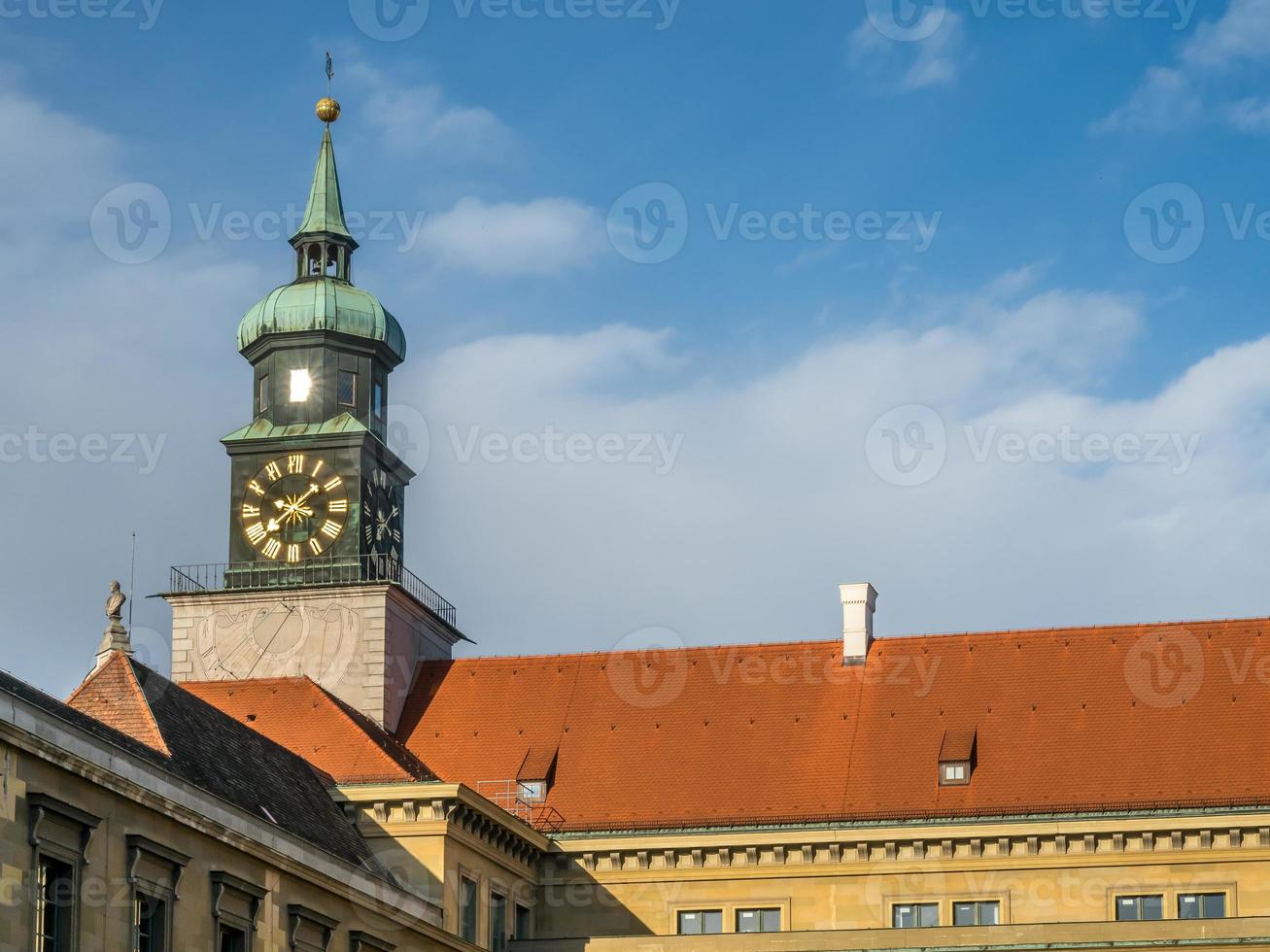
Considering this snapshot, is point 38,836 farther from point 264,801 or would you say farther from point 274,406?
point 274,406

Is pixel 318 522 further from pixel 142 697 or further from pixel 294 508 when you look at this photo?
pixel 142 697

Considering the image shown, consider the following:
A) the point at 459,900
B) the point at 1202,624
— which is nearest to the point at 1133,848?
the point at 1202,624

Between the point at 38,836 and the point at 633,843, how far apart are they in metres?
25.6

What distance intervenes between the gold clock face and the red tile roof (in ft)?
16.1

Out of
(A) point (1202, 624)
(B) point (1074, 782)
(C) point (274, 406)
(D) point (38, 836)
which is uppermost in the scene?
(C) point (274, 406)

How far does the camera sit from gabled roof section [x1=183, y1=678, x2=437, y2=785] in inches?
2301

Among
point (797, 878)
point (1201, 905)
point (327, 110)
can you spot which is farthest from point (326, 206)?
point (1201, 905)

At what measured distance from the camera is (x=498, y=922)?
58500 mm

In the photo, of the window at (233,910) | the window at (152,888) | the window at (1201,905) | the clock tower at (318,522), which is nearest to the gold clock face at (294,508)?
the clock tower at (318,522)

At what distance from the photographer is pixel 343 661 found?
6575 centimetres

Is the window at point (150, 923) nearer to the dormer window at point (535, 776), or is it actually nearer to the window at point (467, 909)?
the window at point (467, 909)

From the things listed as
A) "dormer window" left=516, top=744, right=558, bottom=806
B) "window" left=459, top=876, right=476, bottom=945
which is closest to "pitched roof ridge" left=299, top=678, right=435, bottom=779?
"dormer window" left=516, top=744, right=558, bottom=806

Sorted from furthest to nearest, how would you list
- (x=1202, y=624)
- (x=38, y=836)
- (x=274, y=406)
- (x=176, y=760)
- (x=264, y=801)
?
(x=274, y=406) → (x=1202, y=624) → (x=264, y=801) → (x=176, y=760) → (x=38, y=836)

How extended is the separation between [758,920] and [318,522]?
1631cm
